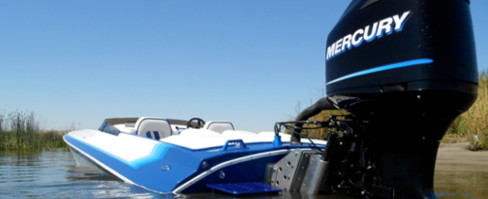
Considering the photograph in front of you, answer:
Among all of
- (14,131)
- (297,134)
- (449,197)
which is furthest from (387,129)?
(14,131)

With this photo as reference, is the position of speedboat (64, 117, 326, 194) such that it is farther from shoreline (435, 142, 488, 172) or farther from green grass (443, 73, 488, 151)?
green grass (443, 73, 488, 151)

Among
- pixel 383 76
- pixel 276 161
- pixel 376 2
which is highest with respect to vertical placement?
pixel 376 2

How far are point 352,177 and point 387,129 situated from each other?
52cm

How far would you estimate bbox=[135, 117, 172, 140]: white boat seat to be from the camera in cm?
671

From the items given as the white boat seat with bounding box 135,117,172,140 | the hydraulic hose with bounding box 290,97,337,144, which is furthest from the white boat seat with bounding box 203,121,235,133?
the hydraulic hose with bounding box 290,97,337,144

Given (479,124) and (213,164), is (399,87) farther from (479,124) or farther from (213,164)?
(479,124)

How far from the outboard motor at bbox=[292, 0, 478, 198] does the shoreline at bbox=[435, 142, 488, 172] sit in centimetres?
391

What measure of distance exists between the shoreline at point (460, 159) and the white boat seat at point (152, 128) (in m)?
4.41

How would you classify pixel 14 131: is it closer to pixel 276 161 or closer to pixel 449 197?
pixel 276 161

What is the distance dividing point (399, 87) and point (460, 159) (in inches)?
238

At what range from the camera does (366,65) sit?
3162 millimetres

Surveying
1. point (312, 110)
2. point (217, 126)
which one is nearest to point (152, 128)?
point (217, 126)

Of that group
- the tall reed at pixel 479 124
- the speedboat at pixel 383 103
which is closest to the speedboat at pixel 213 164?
the speedboat at pixel 383 103

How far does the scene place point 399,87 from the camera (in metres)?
2.90
